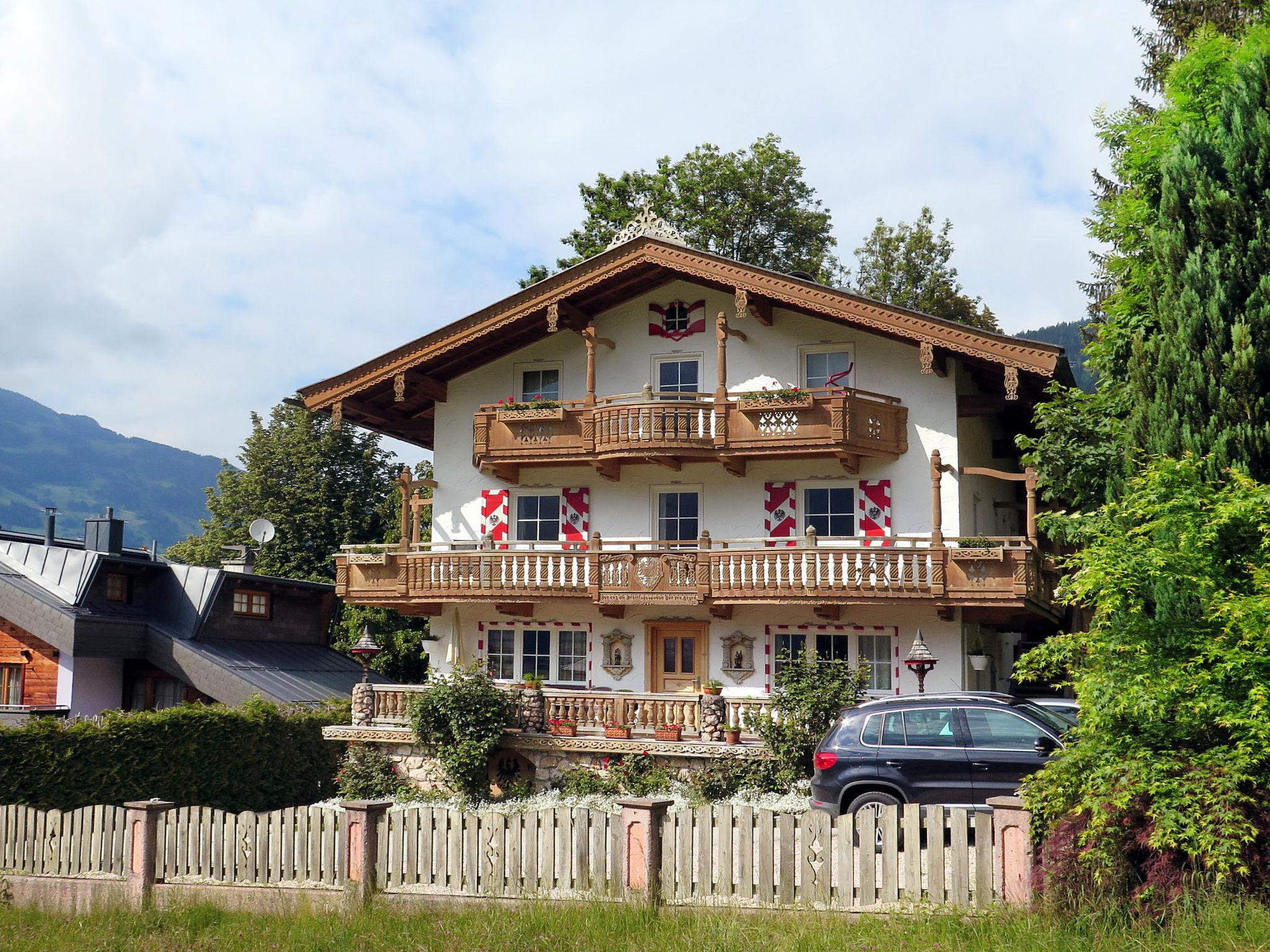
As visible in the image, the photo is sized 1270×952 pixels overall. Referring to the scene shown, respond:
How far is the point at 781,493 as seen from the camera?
87.0 feet

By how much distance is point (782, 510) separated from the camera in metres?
26.5

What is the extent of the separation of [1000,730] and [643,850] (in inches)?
206

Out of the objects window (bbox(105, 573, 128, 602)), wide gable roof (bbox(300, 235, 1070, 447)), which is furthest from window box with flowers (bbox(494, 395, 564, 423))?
window (bbox(105, 573, 128, 602))

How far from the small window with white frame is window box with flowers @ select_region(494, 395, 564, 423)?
1.33m

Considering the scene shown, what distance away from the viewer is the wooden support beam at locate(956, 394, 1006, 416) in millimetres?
25672

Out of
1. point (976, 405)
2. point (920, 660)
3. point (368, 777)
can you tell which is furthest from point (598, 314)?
point (368, 777)

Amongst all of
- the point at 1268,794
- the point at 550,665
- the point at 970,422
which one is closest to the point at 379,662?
the point at 550,665

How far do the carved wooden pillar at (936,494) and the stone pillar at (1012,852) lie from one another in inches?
521

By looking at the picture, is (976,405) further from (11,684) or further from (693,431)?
(11,684)

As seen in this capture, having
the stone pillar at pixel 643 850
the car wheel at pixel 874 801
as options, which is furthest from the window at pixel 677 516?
the stone pillar at pixel 643 850

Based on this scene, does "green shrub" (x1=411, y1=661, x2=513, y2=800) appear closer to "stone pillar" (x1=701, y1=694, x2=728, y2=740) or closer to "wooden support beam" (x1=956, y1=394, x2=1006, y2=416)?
"stone pillar" (x1=701, y1=694, x2=728, y2=740)

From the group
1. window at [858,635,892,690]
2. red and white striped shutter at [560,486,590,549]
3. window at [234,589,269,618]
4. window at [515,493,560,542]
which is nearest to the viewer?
window at [858,635,892,690]

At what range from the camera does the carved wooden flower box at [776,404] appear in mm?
24812

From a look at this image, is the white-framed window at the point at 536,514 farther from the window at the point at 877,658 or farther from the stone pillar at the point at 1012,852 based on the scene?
the stone pillar at the point at 1012,852
